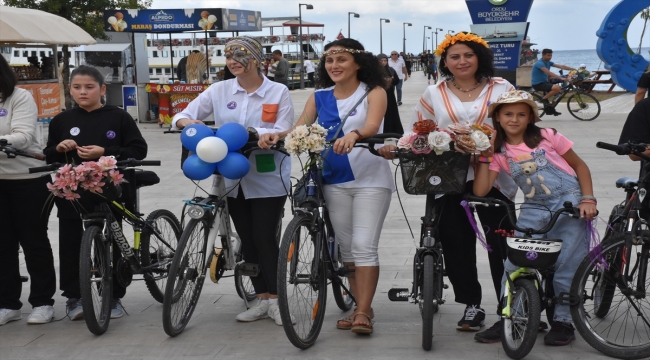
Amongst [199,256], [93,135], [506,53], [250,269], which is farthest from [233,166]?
[506,53]

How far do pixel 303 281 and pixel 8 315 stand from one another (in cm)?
211

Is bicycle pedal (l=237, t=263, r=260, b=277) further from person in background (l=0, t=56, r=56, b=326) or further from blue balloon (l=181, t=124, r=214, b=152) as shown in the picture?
person in background (l=0, t=56, r=56, b=326)

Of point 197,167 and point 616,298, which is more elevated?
point 197,167

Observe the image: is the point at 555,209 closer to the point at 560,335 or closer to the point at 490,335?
the point at 560,335

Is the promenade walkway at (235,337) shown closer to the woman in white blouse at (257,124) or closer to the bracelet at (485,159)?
the woman in white blouse at (257,124)

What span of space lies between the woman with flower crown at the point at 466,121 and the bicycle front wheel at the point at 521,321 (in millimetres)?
285

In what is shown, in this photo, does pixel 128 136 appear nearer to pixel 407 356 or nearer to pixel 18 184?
pixel 18 184

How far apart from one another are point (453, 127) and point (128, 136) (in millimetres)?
2148

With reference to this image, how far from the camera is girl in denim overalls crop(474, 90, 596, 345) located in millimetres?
4656

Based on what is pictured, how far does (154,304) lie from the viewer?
20.0 feet

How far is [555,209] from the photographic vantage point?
4.70 metres

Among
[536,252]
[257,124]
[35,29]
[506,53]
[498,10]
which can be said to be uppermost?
[498,10]

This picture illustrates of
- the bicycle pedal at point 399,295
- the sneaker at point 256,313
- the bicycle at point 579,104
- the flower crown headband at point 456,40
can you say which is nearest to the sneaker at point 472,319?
the bicycle pedal at point 399,295

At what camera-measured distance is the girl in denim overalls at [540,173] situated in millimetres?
4656
